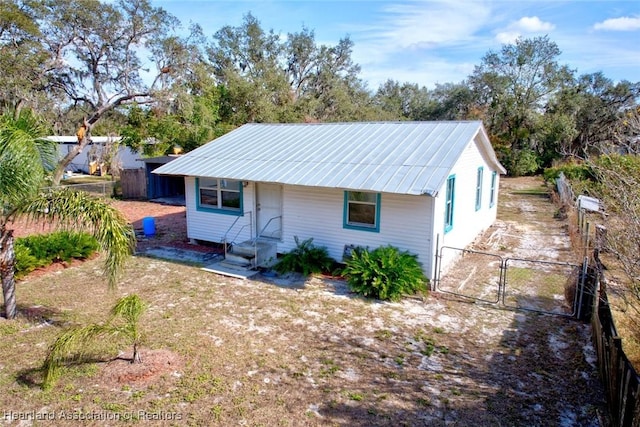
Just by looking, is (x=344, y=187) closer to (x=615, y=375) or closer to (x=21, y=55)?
(x=615, y=375)

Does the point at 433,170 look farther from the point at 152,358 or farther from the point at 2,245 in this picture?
the point at 2,245

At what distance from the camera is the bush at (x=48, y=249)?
10211 millimetres

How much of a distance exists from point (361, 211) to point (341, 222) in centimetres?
59

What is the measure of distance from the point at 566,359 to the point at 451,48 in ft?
160

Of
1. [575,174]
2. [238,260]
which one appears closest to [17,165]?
[238,260]

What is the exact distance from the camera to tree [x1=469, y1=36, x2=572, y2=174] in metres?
36.1

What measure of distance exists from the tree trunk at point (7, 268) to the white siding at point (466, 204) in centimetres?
843

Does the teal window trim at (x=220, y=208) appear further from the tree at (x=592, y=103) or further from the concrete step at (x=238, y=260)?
the tree at (x=592, y=103)

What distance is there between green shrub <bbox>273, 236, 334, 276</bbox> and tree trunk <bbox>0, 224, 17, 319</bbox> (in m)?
5.56

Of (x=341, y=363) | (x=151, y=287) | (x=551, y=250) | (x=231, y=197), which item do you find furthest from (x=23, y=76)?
(x=551, y=250)

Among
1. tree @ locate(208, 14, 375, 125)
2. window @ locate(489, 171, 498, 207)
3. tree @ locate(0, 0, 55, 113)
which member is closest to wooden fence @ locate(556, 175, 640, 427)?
window @ locate(489, 171, 498, 207)

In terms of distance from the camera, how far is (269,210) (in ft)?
39.8

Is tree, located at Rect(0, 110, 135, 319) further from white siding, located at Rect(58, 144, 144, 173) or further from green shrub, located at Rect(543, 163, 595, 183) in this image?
white siding, located at Rect(58, 144, 144, 173)

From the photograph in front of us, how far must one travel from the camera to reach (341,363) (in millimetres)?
6465
